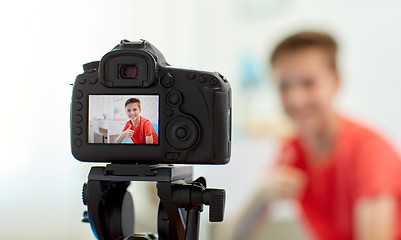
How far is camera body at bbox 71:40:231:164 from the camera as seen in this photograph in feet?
2.92

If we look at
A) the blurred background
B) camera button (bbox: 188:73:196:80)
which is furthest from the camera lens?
the blurred background

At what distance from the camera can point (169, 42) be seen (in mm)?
2918

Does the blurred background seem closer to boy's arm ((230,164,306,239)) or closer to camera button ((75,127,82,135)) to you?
boy's arm ((230,164,306,239))

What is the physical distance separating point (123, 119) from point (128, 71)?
9 cm

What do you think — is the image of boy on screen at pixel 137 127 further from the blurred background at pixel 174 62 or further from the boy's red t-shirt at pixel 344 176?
the boy's red t-shirt at pixel 344 176

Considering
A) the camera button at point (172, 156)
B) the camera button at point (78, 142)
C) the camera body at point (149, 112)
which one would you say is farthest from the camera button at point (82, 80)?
the camera button at point (172, 156)

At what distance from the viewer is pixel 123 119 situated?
→ 91 cm

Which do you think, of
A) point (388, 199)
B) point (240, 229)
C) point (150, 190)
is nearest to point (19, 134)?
point (150, 190)

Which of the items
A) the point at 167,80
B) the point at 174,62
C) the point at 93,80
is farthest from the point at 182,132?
the point at 174,62

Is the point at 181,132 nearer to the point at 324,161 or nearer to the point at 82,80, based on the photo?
the point at 82,80

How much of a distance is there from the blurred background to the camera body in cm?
159

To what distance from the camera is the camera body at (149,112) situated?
0.89 metres

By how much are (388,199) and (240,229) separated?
852 mm

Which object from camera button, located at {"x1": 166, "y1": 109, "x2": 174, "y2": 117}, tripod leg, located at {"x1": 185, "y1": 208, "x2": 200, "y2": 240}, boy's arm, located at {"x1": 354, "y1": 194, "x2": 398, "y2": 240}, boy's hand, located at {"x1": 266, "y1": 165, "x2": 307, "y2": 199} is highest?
camera button, located at {"x1": 166, "y1": 109, "x2": 174, "y2": 117}
